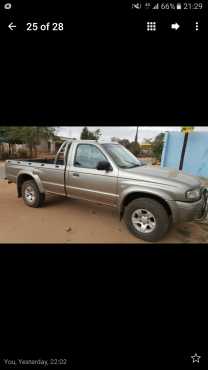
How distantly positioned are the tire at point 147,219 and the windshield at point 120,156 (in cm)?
79

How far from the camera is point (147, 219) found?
2824mm

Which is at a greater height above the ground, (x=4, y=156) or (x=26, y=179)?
(x=4, y=156)

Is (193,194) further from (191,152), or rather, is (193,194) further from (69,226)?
(191,152)

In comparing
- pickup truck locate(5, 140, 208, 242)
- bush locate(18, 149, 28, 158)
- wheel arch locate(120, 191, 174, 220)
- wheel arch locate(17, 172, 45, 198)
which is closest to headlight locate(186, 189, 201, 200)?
pickup truck locate(5, 140, 208, 242)

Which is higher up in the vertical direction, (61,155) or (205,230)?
(61,155)

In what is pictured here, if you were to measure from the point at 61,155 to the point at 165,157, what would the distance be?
23.3ft

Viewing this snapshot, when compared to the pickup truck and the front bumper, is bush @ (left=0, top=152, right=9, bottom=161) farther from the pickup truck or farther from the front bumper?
the front bumper

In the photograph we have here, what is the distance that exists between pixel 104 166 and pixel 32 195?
2.23m

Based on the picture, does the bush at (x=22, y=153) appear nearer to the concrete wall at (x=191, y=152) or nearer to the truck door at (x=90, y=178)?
the concrete wall at (x=191, y=152)

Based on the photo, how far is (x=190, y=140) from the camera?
28.2 ft
